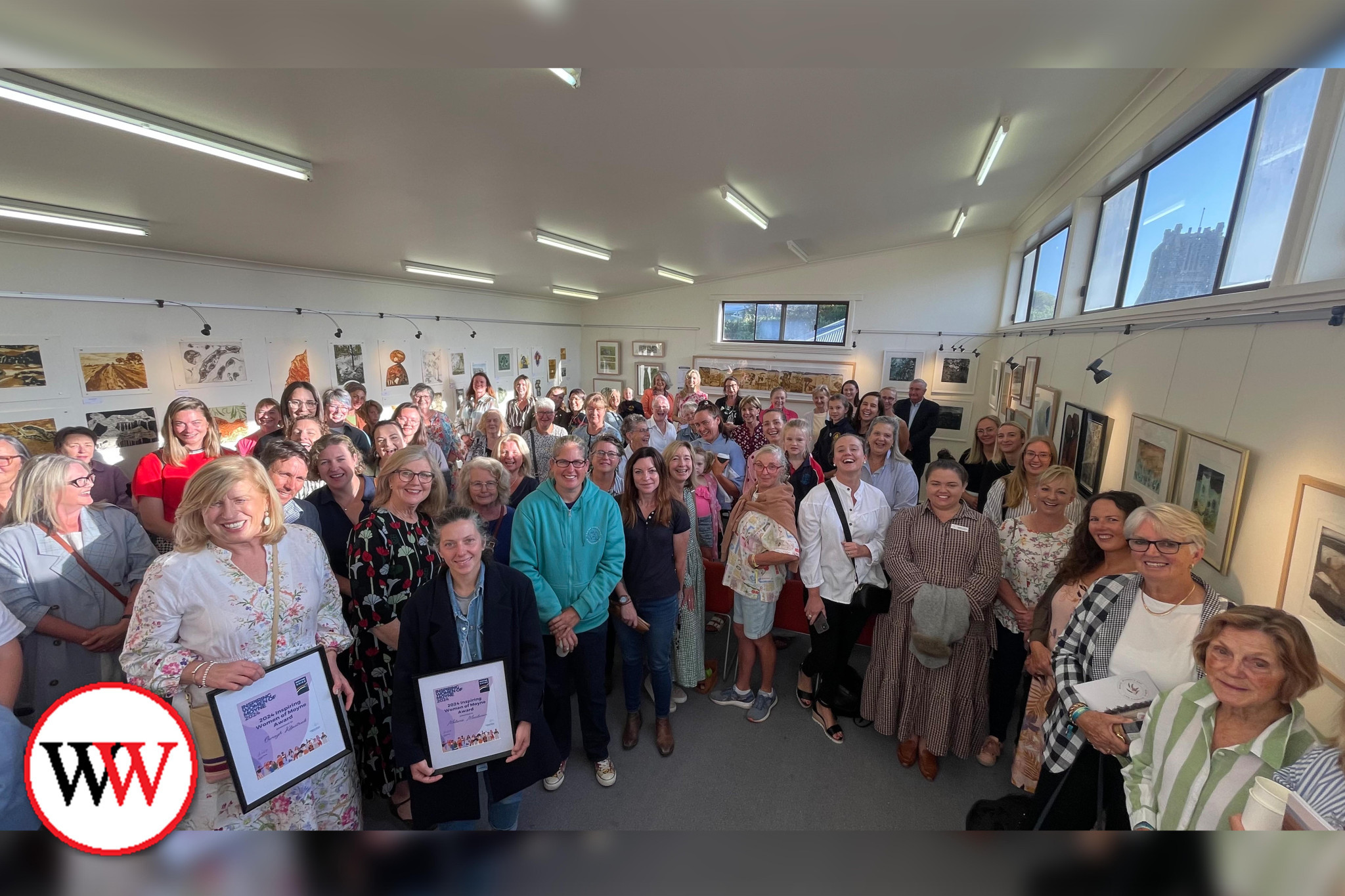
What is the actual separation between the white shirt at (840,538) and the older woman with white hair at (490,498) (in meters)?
1.87

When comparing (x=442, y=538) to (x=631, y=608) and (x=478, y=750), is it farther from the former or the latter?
(x=631, y=608)

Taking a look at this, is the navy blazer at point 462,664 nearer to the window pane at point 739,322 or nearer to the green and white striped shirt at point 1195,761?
the green and white striped shirt at point 1195,761

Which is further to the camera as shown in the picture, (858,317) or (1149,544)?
(858,317)

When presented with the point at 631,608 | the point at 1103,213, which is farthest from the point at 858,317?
the point at 631,608

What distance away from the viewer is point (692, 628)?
3631 millimetres

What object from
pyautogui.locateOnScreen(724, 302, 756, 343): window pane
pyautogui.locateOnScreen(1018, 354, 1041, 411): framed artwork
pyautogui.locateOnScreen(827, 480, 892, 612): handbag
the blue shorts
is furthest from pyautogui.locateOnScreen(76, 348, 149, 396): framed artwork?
pyautogui.locateOnScreen(1018, 354, 1041, 411): framed artwork

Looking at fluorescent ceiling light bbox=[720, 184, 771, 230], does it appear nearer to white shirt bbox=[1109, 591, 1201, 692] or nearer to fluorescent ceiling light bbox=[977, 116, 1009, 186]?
fluorescent ceiling light bbox=[977, 116, 1009, 186]

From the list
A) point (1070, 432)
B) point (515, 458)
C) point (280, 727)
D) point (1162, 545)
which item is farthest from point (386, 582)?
point (1070, 432)

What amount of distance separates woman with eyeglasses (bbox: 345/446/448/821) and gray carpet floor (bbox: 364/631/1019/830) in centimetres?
38

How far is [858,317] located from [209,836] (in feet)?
38.2

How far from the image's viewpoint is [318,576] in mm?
2066

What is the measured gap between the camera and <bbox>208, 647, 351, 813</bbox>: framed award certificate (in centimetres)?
141

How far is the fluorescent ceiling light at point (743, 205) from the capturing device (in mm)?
5383

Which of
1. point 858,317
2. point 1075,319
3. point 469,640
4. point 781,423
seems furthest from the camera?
point 858,317
